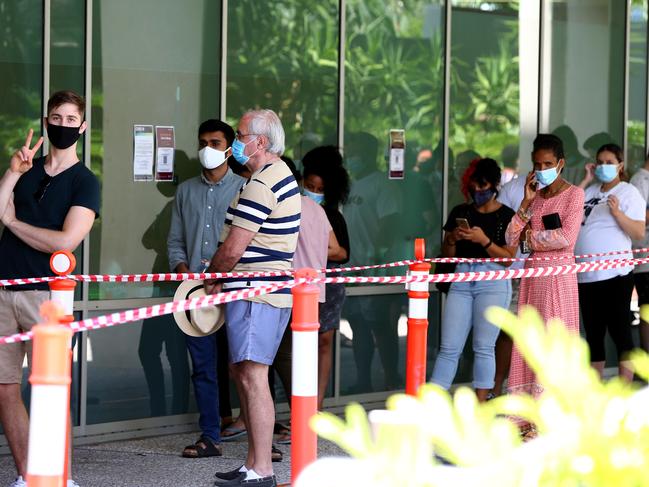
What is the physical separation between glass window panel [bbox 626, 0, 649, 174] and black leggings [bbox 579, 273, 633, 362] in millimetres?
2456

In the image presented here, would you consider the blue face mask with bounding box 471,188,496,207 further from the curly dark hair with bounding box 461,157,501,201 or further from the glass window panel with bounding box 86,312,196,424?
the glass window panel with bounding box 86,312,196,424

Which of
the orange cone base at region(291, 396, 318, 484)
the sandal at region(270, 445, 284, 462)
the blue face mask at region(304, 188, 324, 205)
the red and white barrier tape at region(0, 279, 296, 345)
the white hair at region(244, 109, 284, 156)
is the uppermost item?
the white hair at region(244, 109, 284, 156)

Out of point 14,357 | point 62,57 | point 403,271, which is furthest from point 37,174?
point 403,271

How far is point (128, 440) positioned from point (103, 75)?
2292 millimetres

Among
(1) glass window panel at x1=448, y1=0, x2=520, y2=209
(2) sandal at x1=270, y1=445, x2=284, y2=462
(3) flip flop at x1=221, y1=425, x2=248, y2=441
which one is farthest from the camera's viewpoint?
(1) glass window panel at x1=448, y1=0, x2=520, y2=209

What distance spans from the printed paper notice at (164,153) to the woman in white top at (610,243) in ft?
9.93

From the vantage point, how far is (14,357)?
5449 mm

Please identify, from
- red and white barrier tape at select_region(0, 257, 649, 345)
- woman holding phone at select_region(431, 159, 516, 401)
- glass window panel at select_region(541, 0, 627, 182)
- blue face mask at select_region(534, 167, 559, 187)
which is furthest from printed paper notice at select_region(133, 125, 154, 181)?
glass window panel at select_region(541, 0, 627, 182)

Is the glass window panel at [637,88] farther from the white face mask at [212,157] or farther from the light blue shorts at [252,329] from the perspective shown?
the light blue shorts at [252,329]

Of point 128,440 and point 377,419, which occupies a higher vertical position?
point 377,419

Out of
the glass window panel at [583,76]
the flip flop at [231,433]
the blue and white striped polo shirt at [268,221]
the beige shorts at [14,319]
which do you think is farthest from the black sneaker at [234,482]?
the glass window panel at [583,76]

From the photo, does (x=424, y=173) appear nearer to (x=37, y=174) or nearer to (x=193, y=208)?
(x=193, y=208)

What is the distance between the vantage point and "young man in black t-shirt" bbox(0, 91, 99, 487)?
17.7ft

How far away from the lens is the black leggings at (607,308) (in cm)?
827
